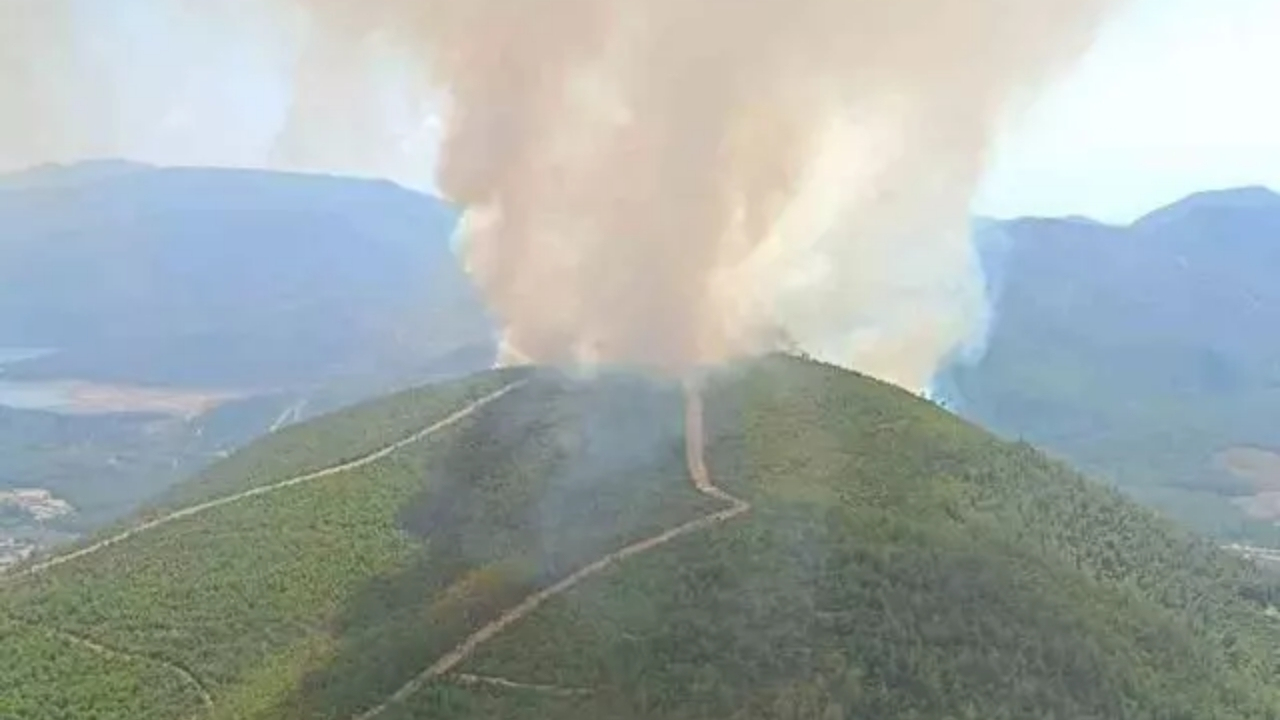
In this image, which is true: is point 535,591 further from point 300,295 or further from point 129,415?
point 300,295

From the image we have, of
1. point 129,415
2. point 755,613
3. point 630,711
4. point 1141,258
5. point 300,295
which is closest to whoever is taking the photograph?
point 630,711

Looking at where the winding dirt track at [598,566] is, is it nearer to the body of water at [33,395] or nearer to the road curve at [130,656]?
the road curve at [130,656]

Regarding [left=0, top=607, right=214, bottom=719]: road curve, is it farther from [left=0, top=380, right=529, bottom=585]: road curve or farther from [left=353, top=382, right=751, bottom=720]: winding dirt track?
[left=353, top=382, right=751, bottom=720]: winding dirt track

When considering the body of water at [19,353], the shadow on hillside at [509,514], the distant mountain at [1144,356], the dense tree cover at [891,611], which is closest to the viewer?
the dense tree cover at [891,611]

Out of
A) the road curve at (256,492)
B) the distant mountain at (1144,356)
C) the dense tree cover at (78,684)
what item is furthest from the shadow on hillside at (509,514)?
the distant mountain at (1144,356)

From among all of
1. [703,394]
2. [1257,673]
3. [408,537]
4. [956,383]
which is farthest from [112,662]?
[956,383]
